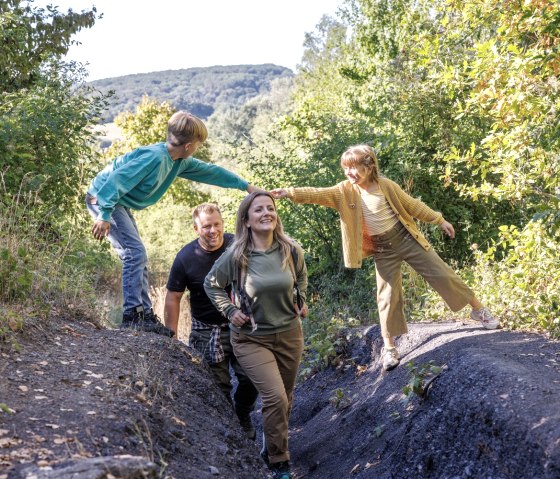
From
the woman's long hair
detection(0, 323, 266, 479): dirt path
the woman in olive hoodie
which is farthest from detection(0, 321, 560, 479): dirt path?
the woman's long hair

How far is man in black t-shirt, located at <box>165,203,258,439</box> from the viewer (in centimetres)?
592

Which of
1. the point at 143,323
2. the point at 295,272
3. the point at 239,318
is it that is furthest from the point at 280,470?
the point at 143,323

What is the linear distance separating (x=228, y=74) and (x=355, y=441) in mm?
138493

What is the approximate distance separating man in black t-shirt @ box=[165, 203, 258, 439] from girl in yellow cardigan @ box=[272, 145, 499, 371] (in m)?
0.69

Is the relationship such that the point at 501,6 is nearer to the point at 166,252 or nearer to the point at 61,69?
the point at 61,69

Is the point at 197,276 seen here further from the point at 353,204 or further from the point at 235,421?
the point at 353,204

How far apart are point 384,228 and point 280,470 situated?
2.29 metres

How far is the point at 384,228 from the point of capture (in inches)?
247

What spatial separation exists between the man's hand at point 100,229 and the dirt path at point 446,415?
2.56 metres

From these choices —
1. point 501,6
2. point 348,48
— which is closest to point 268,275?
point 501,6

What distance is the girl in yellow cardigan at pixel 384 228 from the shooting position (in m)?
6.21

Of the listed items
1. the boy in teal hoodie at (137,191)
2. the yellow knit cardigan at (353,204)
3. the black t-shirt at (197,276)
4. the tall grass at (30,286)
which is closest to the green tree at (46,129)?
the tall grass at (30,286)

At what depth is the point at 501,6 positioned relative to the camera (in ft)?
23.1

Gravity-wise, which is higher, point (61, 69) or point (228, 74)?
point (228, 74)
